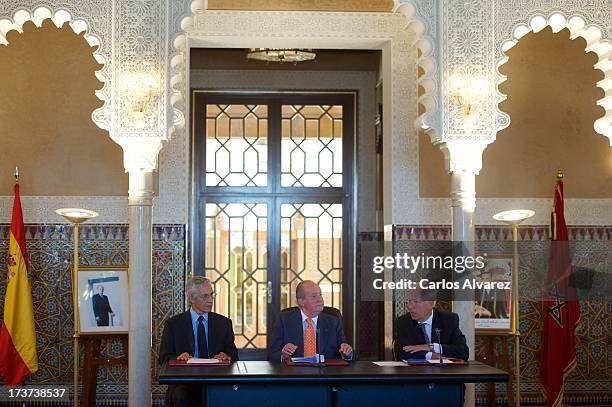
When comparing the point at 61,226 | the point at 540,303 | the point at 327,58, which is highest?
the point at 327,58

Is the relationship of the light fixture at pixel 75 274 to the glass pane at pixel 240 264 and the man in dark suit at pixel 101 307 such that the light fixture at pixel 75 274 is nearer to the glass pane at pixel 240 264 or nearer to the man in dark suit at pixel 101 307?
the man in dark suit at pixel 101 307

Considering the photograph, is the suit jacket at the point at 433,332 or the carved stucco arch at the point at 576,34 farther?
the carved stucco arch at the point at 576,34

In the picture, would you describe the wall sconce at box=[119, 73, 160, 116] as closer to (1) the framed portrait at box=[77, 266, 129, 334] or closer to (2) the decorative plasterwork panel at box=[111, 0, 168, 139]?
(2) the decorative plasterwork panel at box=[111, 0, 168, 139]

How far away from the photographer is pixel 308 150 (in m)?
12.7

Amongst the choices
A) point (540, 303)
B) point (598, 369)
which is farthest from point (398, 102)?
point (598, 369)

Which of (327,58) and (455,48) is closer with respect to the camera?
(455,48)

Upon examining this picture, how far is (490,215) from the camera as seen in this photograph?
9.62m

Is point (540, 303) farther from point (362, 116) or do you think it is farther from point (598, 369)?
point (362, 116)

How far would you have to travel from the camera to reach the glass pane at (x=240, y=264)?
12422 mm

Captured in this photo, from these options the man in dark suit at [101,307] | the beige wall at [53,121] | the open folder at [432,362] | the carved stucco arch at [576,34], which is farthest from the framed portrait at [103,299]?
the carved stucco arch at [576,34]

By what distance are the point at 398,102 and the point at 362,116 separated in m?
3.14

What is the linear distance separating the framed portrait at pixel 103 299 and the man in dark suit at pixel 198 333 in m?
2.11

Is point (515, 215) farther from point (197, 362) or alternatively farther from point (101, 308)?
point (101, 308)

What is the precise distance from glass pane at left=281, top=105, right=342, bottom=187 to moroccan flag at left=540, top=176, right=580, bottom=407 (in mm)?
3999
